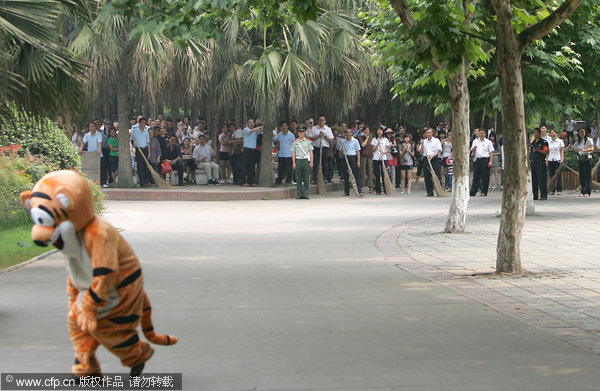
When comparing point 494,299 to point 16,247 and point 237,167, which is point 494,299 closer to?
point 16,247

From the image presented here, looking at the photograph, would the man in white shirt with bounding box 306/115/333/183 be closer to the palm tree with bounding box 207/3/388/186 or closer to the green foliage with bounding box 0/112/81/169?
the palm tree with bounding box 207/3/388/186

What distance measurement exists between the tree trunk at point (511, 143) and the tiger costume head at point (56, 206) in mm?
6214

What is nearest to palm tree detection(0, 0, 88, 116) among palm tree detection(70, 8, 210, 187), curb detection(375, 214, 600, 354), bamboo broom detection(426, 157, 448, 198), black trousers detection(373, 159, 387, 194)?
curb detection(375, 214, 600, 354)

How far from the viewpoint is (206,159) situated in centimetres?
2634

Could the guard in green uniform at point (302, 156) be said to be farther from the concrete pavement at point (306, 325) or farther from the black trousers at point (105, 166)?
the concrete pavement at point (306, 325)

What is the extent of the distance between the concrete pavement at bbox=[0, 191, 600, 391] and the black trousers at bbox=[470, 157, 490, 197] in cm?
1054

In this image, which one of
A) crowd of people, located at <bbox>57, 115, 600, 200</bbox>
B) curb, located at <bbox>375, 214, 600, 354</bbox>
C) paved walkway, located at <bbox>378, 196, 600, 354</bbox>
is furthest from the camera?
crowd of people, located at <bbox>57, 115, 600, 200</bbox>

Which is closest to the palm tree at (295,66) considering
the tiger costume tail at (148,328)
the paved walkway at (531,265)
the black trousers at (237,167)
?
the black trousers at (237,167)

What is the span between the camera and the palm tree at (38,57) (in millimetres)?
11414

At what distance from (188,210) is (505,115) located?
1062cm

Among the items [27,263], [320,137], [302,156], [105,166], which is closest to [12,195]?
[27,263]

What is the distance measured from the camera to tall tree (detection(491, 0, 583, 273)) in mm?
9984

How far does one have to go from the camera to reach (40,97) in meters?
12.1

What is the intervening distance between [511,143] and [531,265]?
5.77ft
